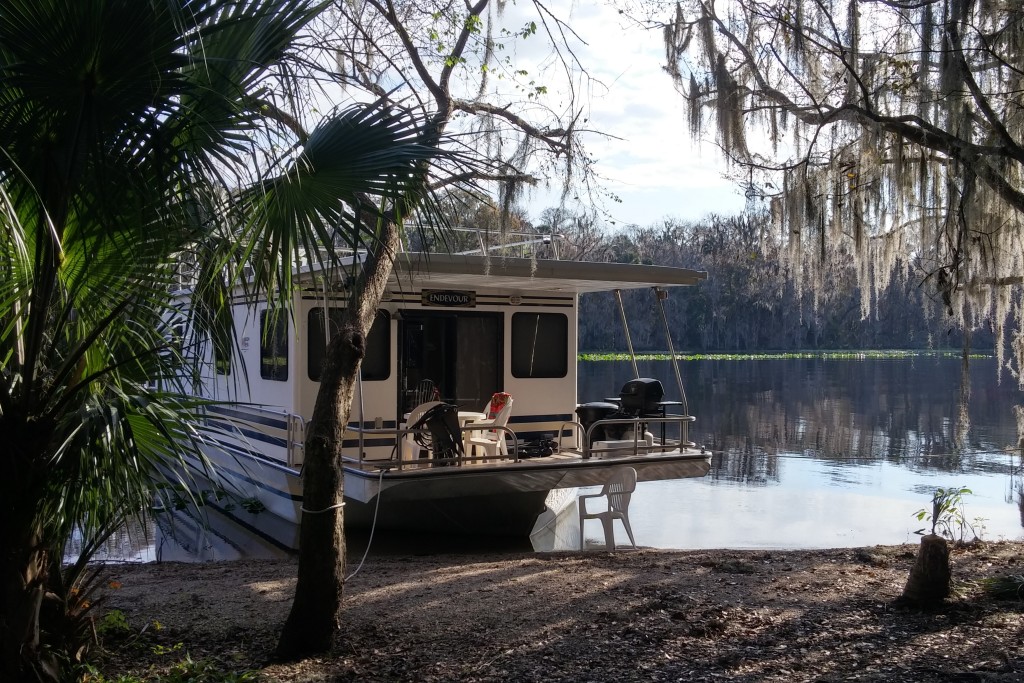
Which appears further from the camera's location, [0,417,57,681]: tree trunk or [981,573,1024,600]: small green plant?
[981,573,1024,600]: small green plant

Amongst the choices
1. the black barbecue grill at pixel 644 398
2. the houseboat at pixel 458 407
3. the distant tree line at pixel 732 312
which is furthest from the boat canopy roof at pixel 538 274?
the distant tree line at pixel 732 312

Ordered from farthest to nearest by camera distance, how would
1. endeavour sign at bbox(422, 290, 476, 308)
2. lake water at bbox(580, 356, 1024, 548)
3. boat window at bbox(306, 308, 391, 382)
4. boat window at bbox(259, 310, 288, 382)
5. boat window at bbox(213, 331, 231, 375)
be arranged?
1. lake water at bbox(580, 356, 1024, 548)
2. endeavour sign at bbox(422, 290, 476, 308)
3. boat window at bbox(259, 310, 288, 382)
4. boat window at bbox(306, 308, 391, 382)
5. boat window at bbox(213, 331, 231, 375)

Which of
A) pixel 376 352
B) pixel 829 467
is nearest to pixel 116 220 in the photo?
pixel 376 352

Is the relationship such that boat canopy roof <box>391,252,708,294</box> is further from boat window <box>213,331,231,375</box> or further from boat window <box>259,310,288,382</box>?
boat window <box>213,331,231,375</box>

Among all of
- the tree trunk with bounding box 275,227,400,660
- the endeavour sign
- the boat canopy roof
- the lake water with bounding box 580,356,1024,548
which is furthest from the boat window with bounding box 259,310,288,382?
the tree trunk with bounding box 275,227,400,660

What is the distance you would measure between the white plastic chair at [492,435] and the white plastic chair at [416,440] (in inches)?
17.9

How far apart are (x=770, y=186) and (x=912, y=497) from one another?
8032mm

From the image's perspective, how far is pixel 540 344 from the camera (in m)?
11.9

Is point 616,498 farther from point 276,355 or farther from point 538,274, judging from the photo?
point 276,355

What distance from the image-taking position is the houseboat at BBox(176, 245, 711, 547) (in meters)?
9.20

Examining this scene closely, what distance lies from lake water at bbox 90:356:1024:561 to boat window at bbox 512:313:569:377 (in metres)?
2.04

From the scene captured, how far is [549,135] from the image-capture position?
8047mm

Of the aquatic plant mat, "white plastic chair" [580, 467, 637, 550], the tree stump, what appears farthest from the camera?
"white plastic chair" [580, 467, 637, 550]

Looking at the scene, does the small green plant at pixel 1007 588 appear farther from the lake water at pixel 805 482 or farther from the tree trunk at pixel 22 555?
the tree trunk at pixel 22 555
